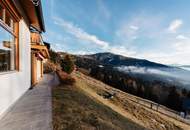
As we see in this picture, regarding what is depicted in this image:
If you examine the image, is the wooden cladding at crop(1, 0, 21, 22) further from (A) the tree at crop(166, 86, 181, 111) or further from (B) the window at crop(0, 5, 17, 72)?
(A) the tree at crop(166, 86, 181, 111)

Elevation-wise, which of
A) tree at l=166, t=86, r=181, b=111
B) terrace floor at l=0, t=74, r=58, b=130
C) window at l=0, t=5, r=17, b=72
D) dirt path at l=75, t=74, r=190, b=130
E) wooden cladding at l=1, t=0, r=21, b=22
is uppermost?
wooden cladding at l=1, t=0, r=21, b=22

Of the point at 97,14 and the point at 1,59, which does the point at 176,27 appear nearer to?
the point at 97,14

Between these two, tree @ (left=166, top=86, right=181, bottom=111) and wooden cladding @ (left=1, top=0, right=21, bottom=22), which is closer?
wooden cladding @ (left=1, top=0, right=21, bottom=22)

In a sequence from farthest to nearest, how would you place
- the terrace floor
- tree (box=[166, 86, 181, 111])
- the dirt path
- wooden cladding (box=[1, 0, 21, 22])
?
tree (box=[166, 86, 181, 111]) < the dirt path < wooden cladding (box=[1, 0, 21, 22]) < the terrace floor

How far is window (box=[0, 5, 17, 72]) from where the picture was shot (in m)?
4.47

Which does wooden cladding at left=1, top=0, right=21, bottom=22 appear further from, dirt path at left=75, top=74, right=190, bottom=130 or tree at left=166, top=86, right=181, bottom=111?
tree at left=166, top=86, right=181, bottom=111

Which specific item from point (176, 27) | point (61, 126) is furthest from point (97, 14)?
point (61, 126)

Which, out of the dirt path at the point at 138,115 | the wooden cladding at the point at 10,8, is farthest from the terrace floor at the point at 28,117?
the dirt path at the point at 138,115

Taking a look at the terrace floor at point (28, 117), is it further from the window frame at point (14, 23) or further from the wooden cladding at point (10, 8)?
the wooden cladding at point (10, 8)

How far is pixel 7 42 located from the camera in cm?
504

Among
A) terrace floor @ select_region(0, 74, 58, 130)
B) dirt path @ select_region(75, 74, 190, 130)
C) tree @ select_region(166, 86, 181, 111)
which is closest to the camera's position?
terrace floor @ select_region(0, 74, 58, 130)

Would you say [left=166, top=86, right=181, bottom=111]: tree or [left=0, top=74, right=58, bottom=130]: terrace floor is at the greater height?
[left=0, top=74, right=58, bottom=130]: terrace floor

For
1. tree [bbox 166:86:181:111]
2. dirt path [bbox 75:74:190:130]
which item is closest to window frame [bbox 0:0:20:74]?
dirt path [bbox 75:74:190:130]

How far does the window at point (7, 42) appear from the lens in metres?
4.47
